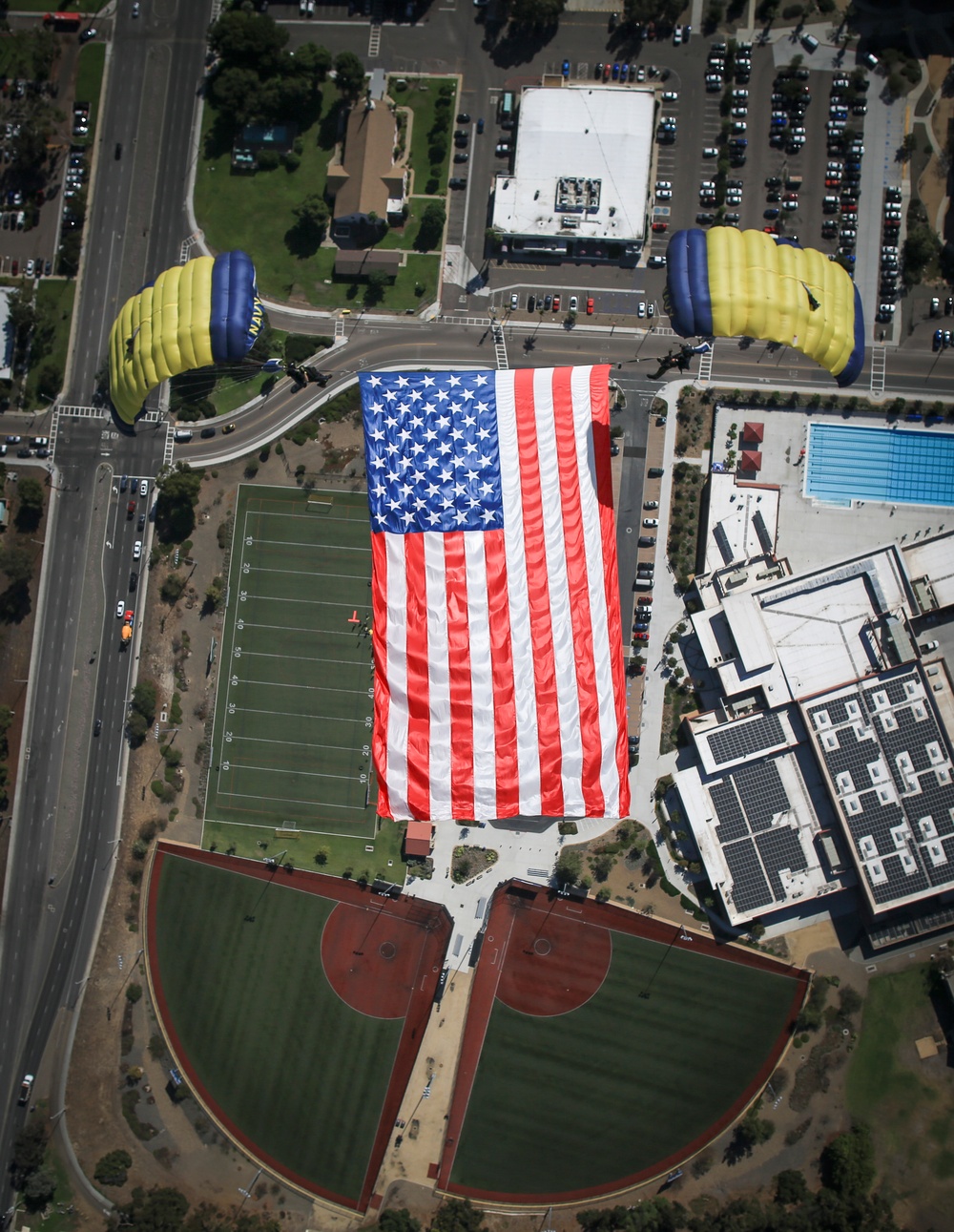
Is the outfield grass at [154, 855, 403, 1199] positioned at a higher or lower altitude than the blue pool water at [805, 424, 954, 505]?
lower

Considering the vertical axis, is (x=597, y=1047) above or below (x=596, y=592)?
below

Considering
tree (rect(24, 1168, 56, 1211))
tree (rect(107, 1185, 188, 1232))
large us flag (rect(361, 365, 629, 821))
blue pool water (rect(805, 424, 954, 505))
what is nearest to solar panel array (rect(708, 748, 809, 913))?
blue pool water (rect(805, 424, 954, 505))

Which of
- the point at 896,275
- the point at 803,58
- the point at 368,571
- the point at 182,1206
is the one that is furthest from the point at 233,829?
the point at 803,58

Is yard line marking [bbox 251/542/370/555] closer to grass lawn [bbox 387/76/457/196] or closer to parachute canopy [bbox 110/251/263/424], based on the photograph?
parachute canopy [bbox 110/251/263/424]

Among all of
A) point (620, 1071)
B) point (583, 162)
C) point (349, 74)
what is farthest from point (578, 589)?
point (349, 74)

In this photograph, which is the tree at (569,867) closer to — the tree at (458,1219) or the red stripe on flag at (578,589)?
the red stripe on flag at (578,589)

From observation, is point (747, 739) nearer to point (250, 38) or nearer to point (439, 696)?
point (439, 696)
